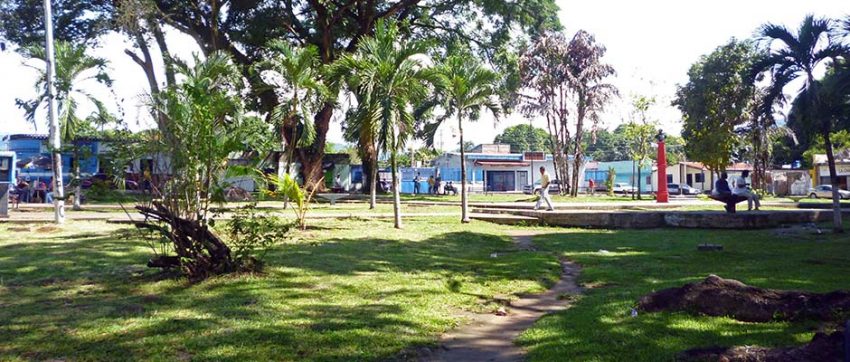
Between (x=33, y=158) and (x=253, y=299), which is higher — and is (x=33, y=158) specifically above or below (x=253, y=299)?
above

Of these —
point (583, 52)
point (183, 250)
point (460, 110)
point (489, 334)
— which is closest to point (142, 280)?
point (183, 250)

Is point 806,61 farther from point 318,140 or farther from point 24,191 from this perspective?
point 24,191

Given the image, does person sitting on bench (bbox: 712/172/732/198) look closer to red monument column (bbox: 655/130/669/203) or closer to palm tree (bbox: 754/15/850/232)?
palm tree (bbox: 754/15/850/232)

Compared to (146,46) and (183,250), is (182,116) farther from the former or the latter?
(146,46)

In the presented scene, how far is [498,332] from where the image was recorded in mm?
5539

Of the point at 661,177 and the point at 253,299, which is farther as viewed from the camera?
the point at 661,177

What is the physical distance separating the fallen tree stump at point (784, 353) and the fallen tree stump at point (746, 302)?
4.67 ft

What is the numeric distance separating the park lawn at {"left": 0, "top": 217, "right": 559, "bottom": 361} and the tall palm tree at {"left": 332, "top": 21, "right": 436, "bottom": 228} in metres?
3.16

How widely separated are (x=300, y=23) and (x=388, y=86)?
51.4 feet

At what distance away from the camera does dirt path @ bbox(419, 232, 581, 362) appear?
15.6ft

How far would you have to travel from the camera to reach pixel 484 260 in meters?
9.89

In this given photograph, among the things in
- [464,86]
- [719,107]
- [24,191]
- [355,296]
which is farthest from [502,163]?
[355,296]

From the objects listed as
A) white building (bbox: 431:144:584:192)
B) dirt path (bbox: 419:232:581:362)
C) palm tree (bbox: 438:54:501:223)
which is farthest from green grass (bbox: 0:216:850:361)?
white building (bbox: 431:144:584:192)

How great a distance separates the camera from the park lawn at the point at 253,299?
15.1 feet
